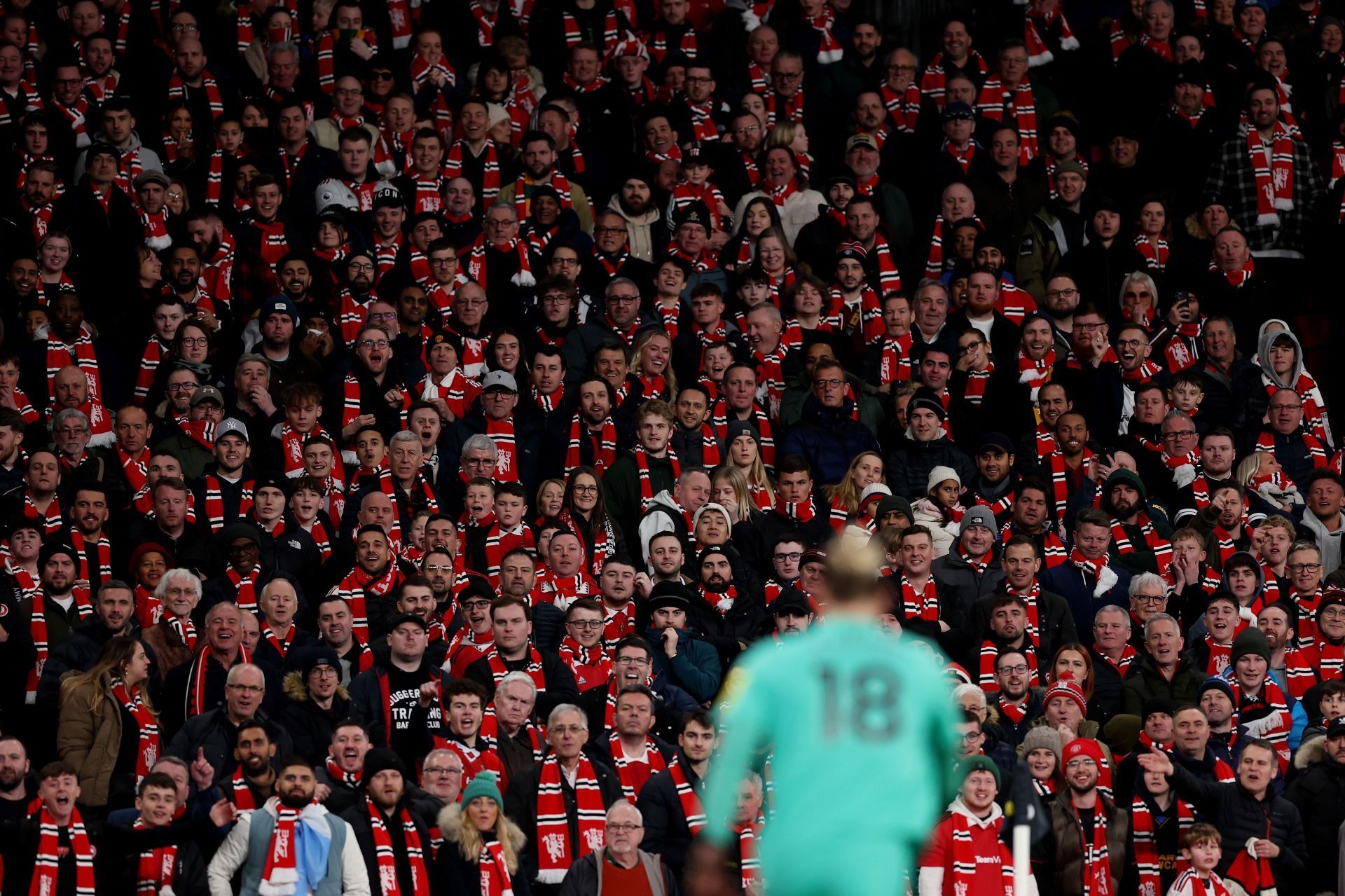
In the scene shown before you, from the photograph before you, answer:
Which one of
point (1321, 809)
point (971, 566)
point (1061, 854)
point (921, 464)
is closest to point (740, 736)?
point (1061, 854)

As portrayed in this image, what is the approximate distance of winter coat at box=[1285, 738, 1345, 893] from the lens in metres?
13.8

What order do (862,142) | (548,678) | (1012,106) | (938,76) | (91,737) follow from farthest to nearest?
(938,76) < (1012,106) < (862,142) < (548,678) < (91,737)

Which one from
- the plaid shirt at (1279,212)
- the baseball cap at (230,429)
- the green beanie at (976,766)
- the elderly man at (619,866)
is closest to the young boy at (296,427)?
the baseball cap at (230,429)

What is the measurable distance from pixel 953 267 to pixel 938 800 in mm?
11998

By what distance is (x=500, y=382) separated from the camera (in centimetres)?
1670

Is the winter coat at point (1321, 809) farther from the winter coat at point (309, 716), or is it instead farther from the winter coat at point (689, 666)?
the winter coat at point (309, 716)

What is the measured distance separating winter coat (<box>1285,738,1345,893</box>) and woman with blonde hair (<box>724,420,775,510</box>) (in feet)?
14.1

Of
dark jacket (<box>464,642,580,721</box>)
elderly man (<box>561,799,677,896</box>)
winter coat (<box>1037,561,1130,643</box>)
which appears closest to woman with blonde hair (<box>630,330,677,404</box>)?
winter coat (<box>1037,561,1130,643</box>)

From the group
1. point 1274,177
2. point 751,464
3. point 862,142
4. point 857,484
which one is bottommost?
point 857,484

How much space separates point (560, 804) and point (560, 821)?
94 mm

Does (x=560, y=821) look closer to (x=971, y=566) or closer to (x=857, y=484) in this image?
(x=971, y=566)

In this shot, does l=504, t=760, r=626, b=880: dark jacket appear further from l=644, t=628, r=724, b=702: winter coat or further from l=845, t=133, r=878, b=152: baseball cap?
l=845, t=133, r=878, b=152: baseball cap

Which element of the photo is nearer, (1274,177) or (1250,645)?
(1250,645)

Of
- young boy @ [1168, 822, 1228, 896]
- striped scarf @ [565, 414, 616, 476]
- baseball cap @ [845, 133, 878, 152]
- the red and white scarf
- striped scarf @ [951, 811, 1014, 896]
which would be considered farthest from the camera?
the red and white scarf
